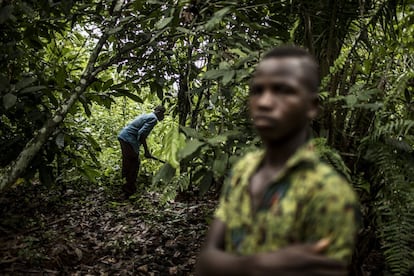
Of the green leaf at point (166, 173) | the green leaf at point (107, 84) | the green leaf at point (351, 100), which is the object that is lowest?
the green leaf at point (166, 173)

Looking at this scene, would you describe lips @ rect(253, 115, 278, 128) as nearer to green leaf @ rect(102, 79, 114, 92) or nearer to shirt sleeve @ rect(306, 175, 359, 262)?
shirt sleeve @ rect(306, 175, 359, 262)

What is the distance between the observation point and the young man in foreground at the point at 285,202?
1046 millimetres

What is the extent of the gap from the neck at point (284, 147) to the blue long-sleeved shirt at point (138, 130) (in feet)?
17.8

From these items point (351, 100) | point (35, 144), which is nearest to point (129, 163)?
point (35, 144)

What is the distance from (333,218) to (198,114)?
3597 millimetres

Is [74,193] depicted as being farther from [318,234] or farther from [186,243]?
[318,234]

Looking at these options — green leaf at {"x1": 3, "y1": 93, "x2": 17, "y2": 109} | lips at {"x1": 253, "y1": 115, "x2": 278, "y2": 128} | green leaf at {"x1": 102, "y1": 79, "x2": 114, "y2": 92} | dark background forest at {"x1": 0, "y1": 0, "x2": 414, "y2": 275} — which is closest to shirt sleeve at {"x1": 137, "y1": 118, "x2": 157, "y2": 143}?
dark background forest at {"x1": 0, "y1": 0, "x2": 414, "y2": 275}

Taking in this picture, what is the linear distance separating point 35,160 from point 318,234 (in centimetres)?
273

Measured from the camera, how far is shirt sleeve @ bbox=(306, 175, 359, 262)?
3.42 ft

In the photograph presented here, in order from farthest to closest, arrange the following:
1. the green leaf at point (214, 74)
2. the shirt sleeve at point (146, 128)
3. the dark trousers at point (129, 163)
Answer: the shirt sleeve at point (146, 128), the dark trousers at point (129, 163), the green leaf at point (214, 74)

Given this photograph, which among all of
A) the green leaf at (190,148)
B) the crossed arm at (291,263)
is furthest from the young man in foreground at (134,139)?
the crossed arm at (291,263)

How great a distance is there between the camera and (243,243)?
1173 mm

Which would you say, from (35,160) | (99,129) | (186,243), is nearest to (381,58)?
(186,243)

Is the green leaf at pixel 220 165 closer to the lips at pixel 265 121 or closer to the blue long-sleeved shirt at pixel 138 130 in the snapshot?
the lips at pixel 265 121
